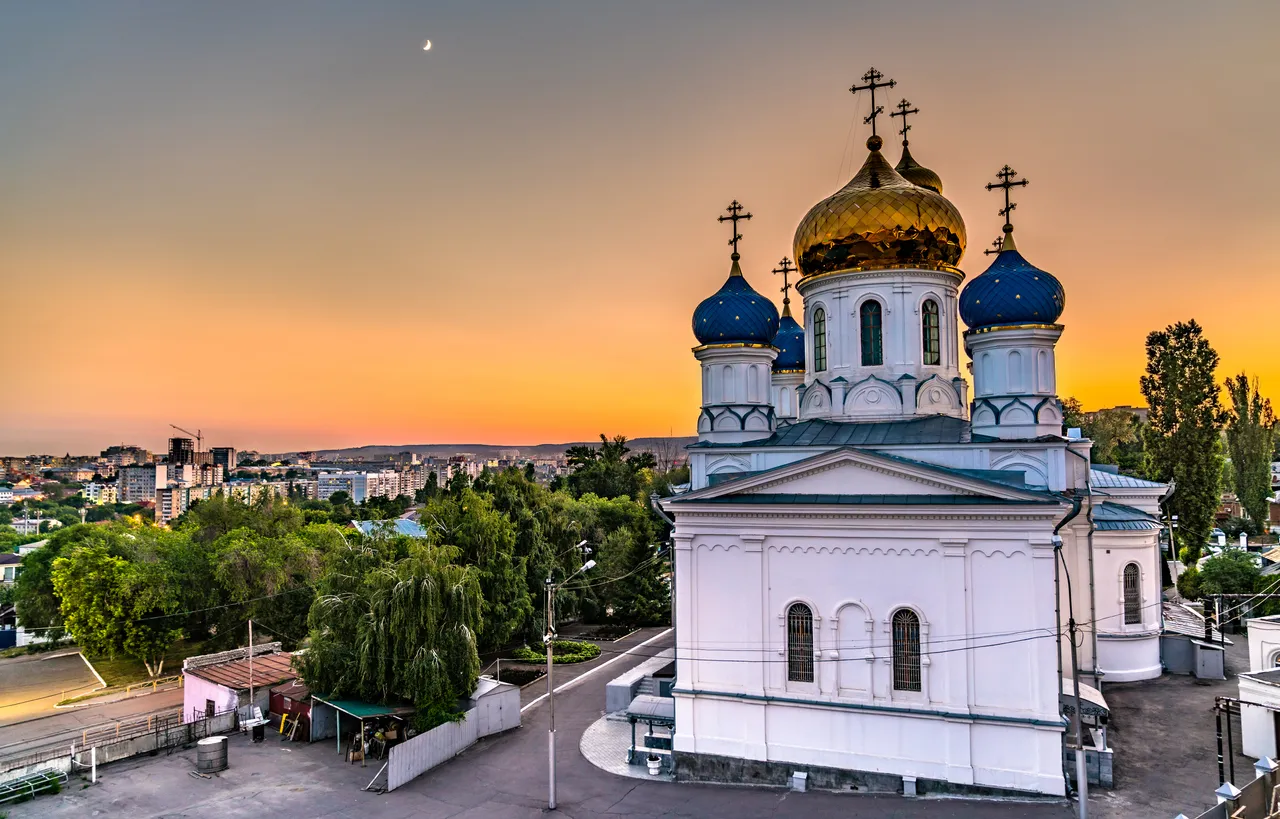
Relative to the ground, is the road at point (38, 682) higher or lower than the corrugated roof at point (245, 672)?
lower

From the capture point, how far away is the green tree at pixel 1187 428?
33.6m

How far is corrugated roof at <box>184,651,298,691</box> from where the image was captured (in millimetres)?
21141

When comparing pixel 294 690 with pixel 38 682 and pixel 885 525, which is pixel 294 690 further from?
pixel 38 682

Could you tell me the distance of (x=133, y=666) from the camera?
30469 mm

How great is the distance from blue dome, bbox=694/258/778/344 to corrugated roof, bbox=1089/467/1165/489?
11.9m

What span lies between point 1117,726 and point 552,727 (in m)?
12.9

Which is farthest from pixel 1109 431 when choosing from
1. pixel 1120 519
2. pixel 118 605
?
pixel 118 605

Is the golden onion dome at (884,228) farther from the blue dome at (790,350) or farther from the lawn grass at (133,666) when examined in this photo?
the lawn grass at (133,666)

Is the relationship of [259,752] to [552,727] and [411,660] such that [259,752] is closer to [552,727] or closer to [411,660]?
[411,660]

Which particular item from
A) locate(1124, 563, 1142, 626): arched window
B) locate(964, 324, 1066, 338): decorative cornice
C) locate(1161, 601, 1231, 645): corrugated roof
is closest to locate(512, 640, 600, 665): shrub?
locate(1124, 563, 1142, 626): arched window

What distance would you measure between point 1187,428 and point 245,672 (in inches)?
1513

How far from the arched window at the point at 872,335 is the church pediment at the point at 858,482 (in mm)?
4359

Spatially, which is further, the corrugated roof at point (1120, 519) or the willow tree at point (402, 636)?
the corrugated roof at point (1120, 519)

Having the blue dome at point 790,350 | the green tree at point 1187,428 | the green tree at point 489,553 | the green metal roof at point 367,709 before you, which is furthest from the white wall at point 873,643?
the green tree at point 1187,428
